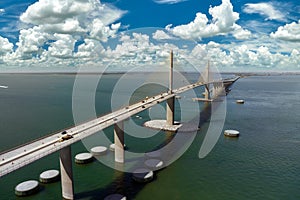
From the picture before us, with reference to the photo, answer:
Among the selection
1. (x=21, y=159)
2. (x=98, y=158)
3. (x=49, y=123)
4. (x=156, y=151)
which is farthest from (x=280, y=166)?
(x=49, y=123)

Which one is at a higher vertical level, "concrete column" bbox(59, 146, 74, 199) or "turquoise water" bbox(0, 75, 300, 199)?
"concrete column" bbox(59, 146, 74, 199)

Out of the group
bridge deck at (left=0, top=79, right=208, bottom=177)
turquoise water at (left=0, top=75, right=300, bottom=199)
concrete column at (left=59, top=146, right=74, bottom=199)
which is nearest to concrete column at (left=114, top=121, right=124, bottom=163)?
turquoise water at (left=0, top=75, right=300, bottom=199)

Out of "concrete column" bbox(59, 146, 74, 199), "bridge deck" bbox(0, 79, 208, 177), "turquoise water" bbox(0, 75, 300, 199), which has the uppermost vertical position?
"bridge deck" bbox(0, 79, 208, 177)

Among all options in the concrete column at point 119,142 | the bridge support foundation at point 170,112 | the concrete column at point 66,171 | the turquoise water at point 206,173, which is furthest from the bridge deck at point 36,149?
the bridge support foundation at point 170,112

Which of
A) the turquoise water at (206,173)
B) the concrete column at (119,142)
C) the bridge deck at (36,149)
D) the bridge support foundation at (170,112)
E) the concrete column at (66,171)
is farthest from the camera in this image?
the bridge support foundation at (170,112)

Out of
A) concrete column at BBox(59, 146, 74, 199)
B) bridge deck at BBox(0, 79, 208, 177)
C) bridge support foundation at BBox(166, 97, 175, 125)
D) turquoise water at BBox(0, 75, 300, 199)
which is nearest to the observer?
bridge deck at BBox(0, 79, 208, 177)

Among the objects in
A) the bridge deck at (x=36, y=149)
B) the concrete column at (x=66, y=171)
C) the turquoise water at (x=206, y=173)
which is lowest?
the turquoise water at (x=206, y=173)

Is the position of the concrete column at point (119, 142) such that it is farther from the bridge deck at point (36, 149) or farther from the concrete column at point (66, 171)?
the concrete column at point (66, 171)

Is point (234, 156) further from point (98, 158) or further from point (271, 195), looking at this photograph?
point (98, 158)

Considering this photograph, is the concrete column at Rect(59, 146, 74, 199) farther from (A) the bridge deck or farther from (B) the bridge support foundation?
(B) the bridge support foundation
